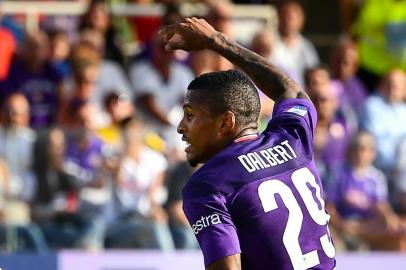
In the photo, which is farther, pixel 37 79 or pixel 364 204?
pixel 37 79

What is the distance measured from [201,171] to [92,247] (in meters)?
4.91

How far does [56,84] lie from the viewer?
11.3 m

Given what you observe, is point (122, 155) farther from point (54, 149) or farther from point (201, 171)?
point (201, 171)

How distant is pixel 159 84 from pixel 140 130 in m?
1.25

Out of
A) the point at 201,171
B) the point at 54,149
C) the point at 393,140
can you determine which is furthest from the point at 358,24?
the point at 201,171

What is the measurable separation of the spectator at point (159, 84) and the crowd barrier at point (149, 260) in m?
2.05

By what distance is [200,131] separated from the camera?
16.6 ft

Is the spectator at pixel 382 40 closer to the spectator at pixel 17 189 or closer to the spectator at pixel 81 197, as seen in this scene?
the spectator at pixel 81 197

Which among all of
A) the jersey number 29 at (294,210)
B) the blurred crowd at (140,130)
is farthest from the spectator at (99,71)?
the jersey number 29 at (294,210)

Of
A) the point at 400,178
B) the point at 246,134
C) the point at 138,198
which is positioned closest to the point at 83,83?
the point at 138,198

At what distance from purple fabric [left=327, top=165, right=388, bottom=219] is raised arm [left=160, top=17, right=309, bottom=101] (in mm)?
4689

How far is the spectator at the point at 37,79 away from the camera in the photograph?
36.2 feet

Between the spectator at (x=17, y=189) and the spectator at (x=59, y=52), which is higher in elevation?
the spectator at (x=59, y=52)

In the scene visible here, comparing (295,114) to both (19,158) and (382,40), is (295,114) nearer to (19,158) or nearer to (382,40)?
(19,158)
